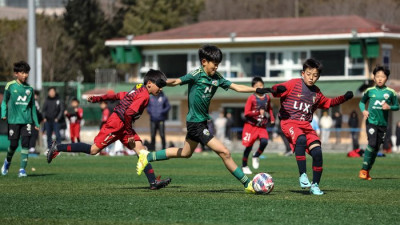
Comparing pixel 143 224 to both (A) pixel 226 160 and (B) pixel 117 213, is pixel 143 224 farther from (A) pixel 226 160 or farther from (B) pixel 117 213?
(A) pixel 226 160

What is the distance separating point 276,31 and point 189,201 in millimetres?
39047

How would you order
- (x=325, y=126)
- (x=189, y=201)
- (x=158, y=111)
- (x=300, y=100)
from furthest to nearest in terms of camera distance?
1. (x=325, y=126)
2. (x=158, y=111)
3. (x=300, y=100)
4. (x=189, y=201)

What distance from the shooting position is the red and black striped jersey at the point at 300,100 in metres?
→ 12.7

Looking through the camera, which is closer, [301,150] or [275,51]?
[301,150]

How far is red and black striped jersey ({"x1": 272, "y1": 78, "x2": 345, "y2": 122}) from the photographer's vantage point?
501 inches

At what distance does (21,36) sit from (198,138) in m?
58.1

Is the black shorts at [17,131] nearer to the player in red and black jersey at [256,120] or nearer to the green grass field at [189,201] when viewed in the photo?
the green grass field at [189,201]

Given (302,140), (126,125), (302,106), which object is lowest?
(302,140)

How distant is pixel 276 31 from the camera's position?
4956 centimetres

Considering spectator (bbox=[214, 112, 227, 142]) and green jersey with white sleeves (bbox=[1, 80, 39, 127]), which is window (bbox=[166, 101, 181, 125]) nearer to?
spectator (bbox=[214, 112, 227, 142])

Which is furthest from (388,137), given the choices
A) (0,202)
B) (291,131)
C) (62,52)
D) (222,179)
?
(62,52)

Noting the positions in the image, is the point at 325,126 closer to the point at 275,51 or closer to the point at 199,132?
the point at 275,51

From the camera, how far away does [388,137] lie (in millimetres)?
35281

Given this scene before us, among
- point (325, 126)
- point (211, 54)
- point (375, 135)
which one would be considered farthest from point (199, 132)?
point (325, 126)
